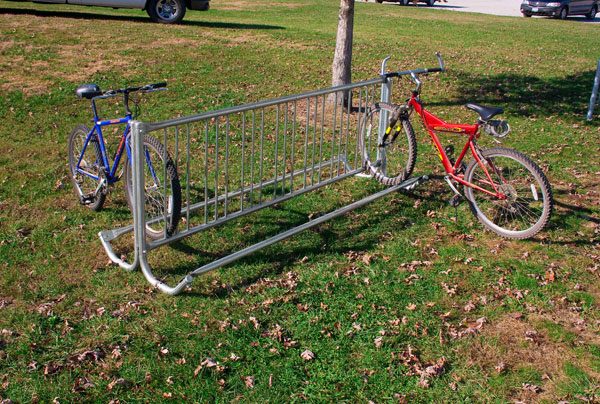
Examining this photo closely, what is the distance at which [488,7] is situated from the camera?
3550 centimetres

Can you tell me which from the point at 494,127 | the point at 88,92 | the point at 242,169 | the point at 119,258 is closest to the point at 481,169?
the point at 494,127

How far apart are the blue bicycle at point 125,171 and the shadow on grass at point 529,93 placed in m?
6.48

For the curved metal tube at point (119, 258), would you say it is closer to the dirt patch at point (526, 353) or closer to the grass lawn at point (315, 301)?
the grass lawn at point (315, 301)

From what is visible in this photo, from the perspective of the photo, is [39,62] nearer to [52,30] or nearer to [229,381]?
[52,30]

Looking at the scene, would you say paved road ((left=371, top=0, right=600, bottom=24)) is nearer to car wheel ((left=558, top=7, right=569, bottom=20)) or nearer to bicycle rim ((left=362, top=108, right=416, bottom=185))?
car wheel ((left=558, top=7, right=569, bottom=20))

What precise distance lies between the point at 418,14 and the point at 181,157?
19.4 metres

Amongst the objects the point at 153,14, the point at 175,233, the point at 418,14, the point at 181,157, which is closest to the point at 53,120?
the point at 181,157

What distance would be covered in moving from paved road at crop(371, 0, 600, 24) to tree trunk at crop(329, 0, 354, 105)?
75.9 feet

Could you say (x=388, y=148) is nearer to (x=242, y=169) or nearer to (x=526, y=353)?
(x=242, y=169)

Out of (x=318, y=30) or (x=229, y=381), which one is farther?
(x=318, y=30)

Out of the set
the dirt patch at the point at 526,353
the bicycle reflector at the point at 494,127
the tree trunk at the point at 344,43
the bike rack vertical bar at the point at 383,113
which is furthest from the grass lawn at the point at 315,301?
the tree trunk at the point at 344,43

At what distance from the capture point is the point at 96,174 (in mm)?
6332

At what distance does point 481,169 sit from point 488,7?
31.6 m

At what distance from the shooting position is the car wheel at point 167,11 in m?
16.4
